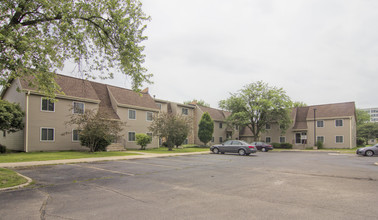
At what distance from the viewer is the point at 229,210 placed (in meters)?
5.88

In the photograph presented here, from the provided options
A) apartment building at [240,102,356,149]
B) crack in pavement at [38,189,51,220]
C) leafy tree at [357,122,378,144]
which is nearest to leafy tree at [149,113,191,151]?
crack in pavement at [38,189,51,220]

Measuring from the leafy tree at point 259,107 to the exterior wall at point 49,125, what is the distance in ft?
87.2

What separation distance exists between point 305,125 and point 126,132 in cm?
3046

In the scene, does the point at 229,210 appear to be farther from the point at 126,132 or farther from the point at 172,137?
the point at 126,132

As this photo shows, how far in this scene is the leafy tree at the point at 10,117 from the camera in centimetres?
1960

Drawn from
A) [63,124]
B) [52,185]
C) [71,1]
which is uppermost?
[71,1]

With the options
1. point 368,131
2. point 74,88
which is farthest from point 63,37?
point 368,131

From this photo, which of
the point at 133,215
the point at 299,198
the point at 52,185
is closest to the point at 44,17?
the point at 52,185

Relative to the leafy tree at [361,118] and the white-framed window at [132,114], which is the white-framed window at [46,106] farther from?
the leafy tree at [361,118]

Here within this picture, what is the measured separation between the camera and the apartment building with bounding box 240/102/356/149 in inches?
1572

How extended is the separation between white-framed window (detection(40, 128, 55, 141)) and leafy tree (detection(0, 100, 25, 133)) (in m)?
1.91

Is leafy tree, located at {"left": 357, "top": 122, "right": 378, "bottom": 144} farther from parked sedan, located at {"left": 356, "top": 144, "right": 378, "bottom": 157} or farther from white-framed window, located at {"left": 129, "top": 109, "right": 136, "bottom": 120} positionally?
white-framed window, located at {"left": 129, "top": 109, "right": 136, "bottom": 120}

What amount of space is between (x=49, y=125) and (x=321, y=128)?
3944 cm

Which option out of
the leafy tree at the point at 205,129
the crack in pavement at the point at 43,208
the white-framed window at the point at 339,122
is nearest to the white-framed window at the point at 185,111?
the leafy tree at the point at 205,129
